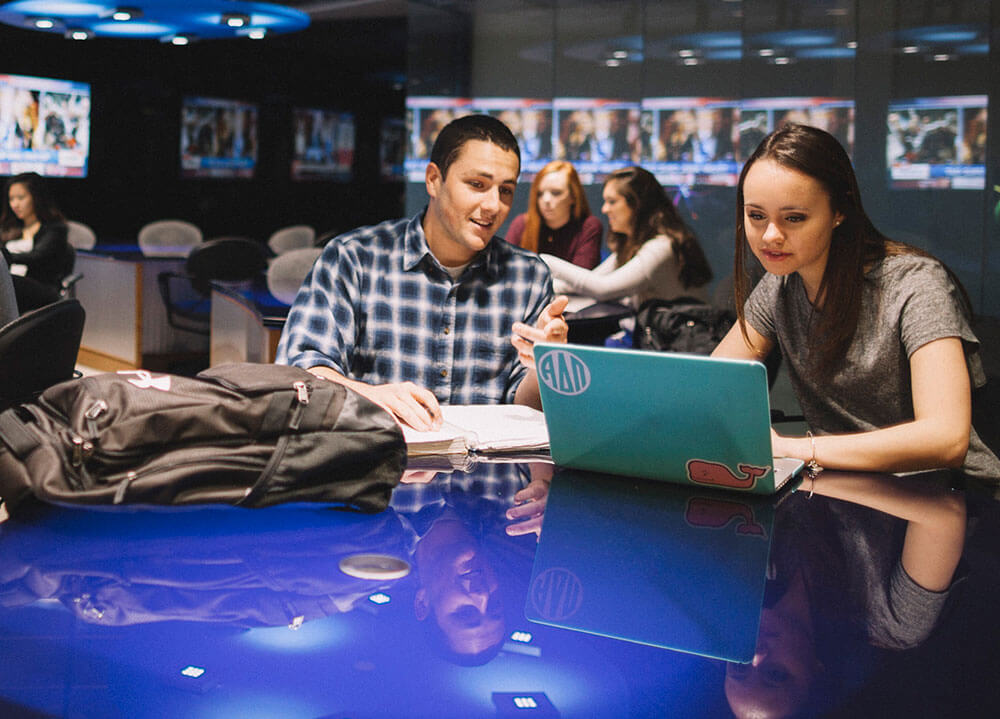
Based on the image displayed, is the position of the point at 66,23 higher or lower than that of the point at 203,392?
higher

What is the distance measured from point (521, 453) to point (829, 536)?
56 cm

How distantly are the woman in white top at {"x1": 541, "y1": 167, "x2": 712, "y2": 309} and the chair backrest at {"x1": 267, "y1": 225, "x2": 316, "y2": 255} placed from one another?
4189 millimetres

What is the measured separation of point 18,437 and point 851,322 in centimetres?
140

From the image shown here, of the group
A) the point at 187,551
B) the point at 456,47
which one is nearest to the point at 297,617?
the point at 187,551

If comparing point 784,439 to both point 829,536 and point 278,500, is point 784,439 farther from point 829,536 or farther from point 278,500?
point 278,500

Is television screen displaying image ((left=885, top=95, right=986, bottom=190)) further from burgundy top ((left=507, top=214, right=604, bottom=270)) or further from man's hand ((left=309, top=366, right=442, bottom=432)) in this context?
man's hand ((left=309, top=366, right=442, bottom=432))

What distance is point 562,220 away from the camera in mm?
5328

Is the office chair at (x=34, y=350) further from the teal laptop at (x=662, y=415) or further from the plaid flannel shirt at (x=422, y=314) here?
the teal laptop at (x=662, y=415)

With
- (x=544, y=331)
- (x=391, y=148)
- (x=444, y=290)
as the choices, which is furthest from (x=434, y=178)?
(x=391, y=148)

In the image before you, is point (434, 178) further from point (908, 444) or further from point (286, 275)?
point (286, 275)

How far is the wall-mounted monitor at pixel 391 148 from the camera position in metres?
14.6

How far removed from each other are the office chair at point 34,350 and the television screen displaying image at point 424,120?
6.27 m

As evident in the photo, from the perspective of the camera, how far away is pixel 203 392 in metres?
1.24

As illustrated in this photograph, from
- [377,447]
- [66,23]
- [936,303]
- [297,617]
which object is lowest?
[297,617]
